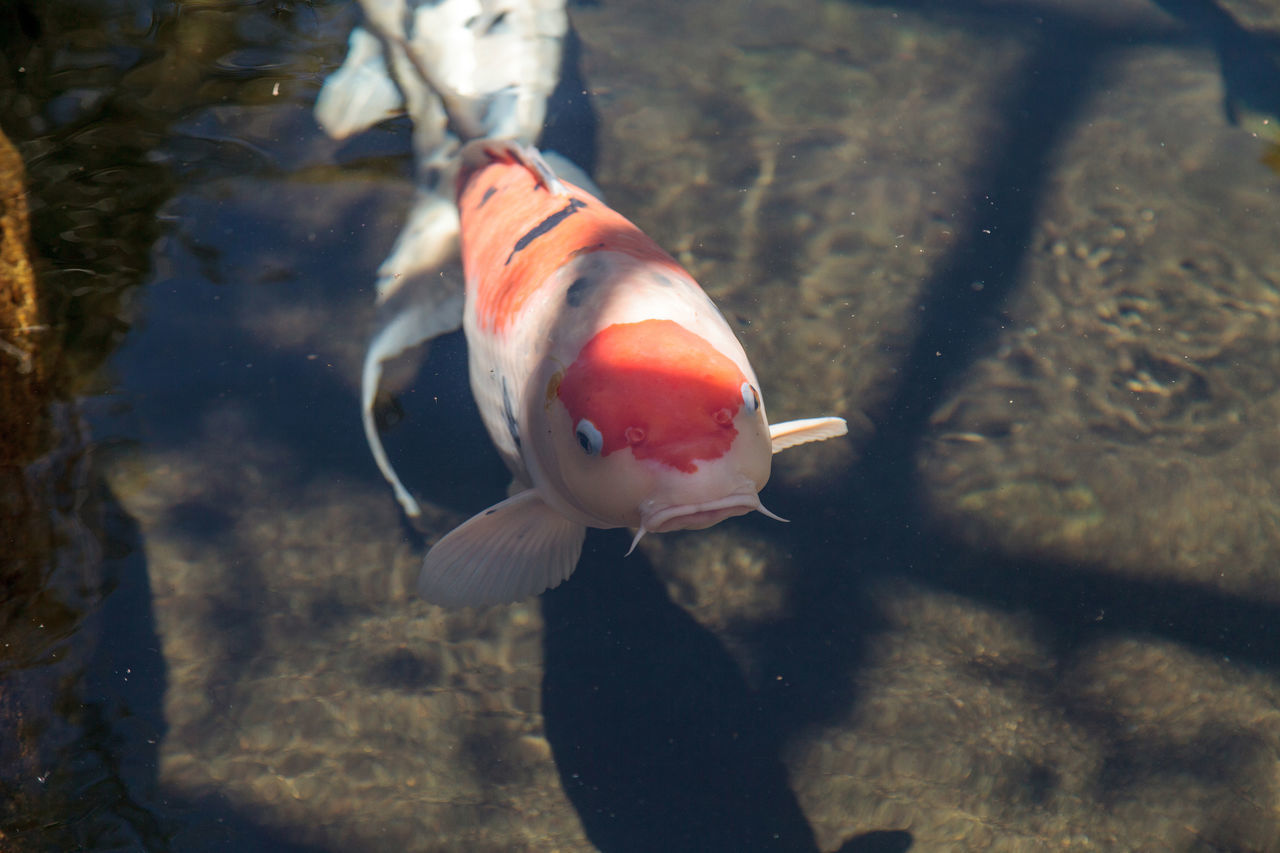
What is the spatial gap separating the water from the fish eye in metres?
1.26

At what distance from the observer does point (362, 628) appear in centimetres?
295

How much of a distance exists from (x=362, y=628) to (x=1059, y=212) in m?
3.88

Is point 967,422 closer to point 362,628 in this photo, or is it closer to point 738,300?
point 738,300

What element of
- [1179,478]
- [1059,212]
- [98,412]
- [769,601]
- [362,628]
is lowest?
[362,628]

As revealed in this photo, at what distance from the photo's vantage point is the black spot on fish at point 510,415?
250 cm

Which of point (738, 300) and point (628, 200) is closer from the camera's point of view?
point (738, 300)

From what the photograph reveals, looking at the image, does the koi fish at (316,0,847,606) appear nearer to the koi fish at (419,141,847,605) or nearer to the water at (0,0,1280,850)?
the koi fish at (419,141,847,605)

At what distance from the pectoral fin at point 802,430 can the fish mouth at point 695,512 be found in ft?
1.84

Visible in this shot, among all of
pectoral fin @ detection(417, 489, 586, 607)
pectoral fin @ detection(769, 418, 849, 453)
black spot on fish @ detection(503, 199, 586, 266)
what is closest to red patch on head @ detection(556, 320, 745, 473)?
pectoral fin @ detection(769, 418, 849, 453)

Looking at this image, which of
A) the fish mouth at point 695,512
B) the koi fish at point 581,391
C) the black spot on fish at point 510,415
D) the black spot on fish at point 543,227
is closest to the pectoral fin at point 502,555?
the koi fish at point 581,391

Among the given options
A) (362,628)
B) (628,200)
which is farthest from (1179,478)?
(362,628)

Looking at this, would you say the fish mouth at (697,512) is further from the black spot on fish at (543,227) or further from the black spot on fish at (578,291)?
the black spot on fish at (543,227)

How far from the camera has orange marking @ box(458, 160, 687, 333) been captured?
250 centimetres

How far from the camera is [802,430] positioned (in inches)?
96.9
